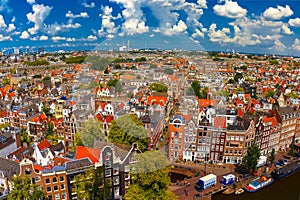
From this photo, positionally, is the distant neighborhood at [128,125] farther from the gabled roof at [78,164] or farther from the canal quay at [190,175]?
the canal quay at [190,175]

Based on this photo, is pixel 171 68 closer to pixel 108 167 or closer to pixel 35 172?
pixel 108 167

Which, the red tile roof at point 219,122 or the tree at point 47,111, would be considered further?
the tree at point 47,111

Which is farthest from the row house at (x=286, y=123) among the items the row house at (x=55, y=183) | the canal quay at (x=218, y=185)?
the row house at (x=55, y=183)

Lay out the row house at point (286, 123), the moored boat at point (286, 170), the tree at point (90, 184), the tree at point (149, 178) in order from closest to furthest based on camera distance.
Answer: the tree at point (149, 178), the tree at point (90, 184), the moored boat at point (286, 170), the row house at point (286, 123)

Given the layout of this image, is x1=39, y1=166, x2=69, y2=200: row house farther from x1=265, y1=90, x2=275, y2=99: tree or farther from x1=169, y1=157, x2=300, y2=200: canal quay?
x1=265, y1=90, x2=275, y2=99: tree

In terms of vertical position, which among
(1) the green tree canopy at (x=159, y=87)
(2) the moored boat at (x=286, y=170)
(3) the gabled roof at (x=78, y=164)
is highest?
(1) the green tree canopy at (x=159, y=87)

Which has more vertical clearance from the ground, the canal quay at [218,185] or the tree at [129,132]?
the tree at [129,132]
